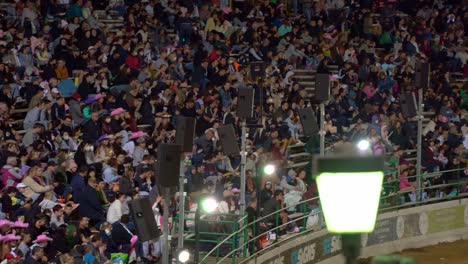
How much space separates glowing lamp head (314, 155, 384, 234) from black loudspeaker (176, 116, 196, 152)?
9.95 meters

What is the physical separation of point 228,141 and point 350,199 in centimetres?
1361

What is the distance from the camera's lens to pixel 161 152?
13383mm

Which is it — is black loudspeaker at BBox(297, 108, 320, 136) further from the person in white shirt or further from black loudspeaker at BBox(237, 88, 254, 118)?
the person in white shirt

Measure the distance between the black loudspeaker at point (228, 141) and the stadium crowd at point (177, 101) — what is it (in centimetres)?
70

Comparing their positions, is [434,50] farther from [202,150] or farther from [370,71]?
[202,150]

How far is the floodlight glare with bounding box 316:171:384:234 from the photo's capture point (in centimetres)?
519

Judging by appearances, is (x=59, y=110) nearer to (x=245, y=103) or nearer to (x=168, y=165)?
(x=245, y=103)

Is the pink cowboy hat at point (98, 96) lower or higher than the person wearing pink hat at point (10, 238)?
higher

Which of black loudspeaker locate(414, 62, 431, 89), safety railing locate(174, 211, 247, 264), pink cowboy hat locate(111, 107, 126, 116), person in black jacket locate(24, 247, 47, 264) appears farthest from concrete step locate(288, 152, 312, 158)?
person in black jacket locate(24, 247, 47, 264)

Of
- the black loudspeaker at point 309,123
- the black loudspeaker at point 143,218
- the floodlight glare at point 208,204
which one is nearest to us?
the black loudspeaker at point 143,218

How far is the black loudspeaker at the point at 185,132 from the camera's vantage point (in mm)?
15242

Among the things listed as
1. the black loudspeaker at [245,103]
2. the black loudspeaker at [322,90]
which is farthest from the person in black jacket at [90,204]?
the black loudspeaker at [322,90]

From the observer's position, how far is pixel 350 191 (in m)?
5.19

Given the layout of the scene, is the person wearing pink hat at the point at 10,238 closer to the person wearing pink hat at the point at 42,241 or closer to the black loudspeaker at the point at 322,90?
the person wearing pink hat at the point at 42,241
